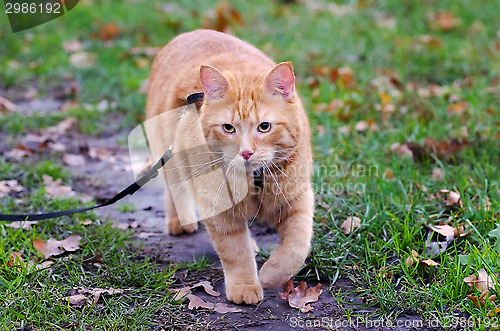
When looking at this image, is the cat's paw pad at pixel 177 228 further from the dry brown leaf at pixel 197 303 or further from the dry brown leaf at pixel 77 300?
the dry brown leaf at pixel 77 300

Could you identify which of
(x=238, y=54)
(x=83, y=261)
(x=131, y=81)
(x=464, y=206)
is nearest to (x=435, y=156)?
(x=464, y=206)

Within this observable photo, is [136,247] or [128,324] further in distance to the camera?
[136,247]

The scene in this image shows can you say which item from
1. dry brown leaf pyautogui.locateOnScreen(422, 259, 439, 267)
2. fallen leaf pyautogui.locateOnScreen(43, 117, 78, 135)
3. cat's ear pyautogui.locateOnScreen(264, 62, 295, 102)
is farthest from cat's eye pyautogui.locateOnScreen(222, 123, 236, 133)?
fallen leaf pyautogui.locateOnScreen(43, 117, 78, 135)

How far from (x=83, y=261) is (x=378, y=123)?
263cm

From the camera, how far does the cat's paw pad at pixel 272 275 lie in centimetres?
260

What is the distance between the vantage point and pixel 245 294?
2.68 m

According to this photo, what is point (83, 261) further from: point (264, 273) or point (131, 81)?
point (131, 81)

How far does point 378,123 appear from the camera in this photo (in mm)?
4570

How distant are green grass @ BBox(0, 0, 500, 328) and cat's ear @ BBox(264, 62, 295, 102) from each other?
3.01ft

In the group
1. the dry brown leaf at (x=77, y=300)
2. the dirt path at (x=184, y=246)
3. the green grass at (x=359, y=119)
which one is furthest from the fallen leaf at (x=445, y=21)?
the dry brown leaf at (x=77, y=300)

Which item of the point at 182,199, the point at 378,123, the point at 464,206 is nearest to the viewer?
the point at 464,206

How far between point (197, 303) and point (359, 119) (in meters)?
2.51

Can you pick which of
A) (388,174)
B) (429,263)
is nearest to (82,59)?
(388,174)

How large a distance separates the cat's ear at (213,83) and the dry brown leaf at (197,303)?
94cm
